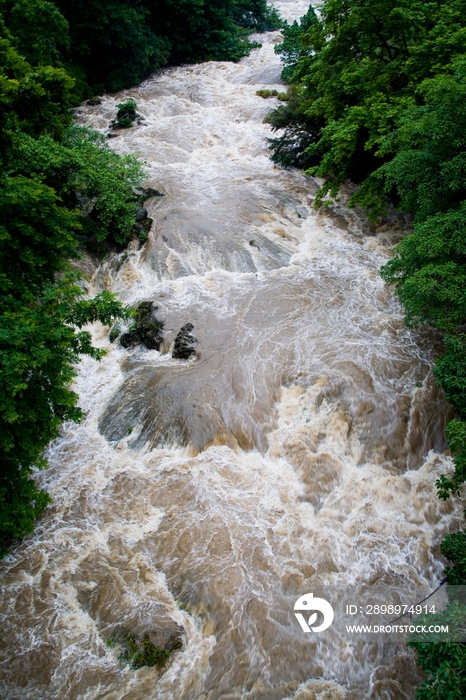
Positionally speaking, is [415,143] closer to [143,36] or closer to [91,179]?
[91,179]

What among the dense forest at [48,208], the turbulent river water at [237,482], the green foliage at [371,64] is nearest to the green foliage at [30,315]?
the dense forest at [48,208]

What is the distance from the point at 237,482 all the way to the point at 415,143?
872 centimetres

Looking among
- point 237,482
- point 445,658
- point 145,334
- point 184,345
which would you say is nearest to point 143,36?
point 145,334

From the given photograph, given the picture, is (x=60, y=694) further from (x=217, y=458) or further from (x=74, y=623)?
(x=217, y=458)

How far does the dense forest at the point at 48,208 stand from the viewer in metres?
6.86

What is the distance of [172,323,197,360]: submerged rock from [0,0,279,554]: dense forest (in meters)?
2.48

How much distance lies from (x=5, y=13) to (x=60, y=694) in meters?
23.1

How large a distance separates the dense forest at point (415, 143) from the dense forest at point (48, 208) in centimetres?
599

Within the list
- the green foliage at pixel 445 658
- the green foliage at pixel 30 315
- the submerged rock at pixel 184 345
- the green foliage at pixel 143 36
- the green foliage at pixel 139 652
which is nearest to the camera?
the green foliage at pixel 445 658

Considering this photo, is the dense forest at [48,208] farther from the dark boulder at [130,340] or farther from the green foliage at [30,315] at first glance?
the dark boulder at [130,340]

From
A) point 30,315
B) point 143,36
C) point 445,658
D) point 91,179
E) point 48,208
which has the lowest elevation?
point 445,658

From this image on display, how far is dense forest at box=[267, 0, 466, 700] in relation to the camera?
7.13 metres

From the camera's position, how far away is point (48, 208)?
26.6ft

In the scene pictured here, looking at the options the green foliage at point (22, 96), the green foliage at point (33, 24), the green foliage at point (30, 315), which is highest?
the green foliage at point (33, 24)
